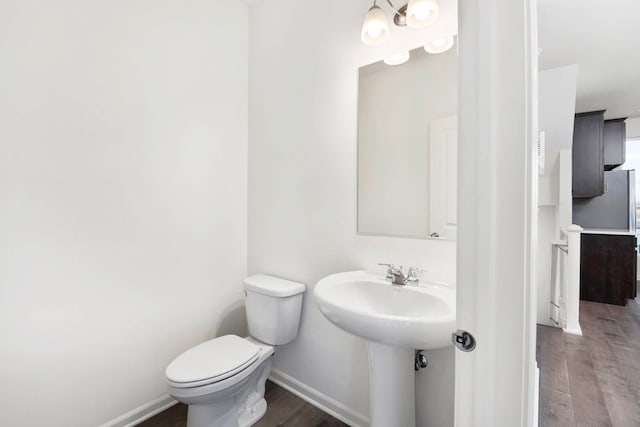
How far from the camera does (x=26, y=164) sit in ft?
3.95

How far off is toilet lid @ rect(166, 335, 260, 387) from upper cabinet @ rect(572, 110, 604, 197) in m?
3.98

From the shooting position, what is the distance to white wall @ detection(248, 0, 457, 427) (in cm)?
134

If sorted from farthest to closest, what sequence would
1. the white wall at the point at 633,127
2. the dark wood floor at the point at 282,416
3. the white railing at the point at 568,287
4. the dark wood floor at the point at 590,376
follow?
the white wall at the point at 633,127
the white railing at the point at 568,287
the dark wood floor at the point at 282,416
the dark wood floor at the point at 590,376

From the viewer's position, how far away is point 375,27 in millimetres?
1300

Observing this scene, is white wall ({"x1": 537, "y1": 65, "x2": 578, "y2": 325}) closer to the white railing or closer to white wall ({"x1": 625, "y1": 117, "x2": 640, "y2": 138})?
the white railing

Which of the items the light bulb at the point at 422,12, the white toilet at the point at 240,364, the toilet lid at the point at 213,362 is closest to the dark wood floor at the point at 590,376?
the white toilet at the point at 240,364

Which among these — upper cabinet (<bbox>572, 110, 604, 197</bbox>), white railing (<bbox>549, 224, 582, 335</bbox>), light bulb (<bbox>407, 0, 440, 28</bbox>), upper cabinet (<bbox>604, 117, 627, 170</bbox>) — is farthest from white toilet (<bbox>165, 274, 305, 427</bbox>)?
upper cabinet (<bbox>604, 117, 627, 170</bbox>)

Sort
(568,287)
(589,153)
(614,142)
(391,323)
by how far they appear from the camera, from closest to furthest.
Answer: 1. (391,323)
2. (568,287)
3. (589,153)
4. (614,142)

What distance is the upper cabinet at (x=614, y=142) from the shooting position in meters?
3.40

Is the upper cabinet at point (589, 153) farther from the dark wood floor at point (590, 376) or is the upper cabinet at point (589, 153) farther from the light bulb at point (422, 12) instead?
the light bulb at point (422, 12)

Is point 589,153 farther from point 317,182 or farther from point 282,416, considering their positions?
point 282,416

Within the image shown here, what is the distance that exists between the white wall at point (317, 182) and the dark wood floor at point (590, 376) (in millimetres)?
790

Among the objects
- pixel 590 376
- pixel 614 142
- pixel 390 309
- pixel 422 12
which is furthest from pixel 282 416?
pixel 614 142

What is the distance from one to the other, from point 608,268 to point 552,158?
85.9 inches
